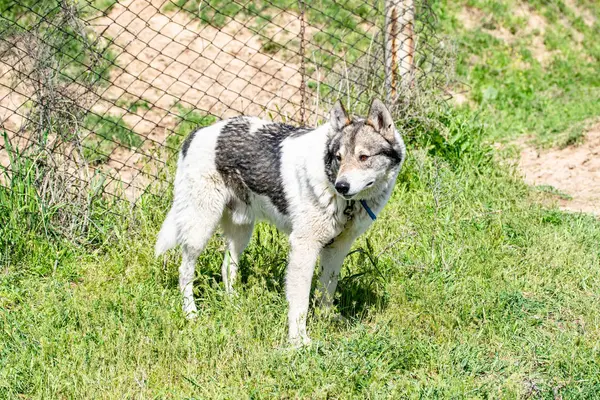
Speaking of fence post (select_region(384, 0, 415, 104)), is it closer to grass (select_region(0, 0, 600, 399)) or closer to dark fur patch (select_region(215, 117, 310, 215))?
grass (select_region(0, 0, 600, 399))

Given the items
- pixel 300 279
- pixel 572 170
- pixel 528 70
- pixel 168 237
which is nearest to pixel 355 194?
pixel 300 279

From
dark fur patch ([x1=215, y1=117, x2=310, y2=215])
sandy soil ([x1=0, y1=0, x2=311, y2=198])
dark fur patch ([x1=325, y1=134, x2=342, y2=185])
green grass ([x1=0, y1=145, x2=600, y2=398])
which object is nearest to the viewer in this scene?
green grass ([x1=0, y1=145, x2=600, y2=398])

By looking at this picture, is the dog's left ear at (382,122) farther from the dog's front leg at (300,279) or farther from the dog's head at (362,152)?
the dog's front leg at (300,279)

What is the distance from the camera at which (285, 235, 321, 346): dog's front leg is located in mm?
4660

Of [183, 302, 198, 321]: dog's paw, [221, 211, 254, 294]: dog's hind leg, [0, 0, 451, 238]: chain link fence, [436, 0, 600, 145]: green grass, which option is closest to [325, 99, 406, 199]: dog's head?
[221, 211, 254, 294]: dog's hind leg

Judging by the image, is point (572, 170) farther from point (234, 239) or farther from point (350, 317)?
point (234, 239)

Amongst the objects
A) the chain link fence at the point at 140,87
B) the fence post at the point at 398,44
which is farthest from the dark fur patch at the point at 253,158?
the fence post at the point at 398,44

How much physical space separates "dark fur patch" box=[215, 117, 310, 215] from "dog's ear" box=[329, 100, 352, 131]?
40 centimetres

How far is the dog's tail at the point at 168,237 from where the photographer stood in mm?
5289

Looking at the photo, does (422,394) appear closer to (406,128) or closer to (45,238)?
(45,238)

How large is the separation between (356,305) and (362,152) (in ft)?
4.03

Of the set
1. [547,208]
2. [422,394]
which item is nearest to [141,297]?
[422,394]

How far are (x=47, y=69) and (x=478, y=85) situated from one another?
589 cm

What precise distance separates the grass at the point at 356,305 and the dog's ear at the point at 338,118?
1017 mm
